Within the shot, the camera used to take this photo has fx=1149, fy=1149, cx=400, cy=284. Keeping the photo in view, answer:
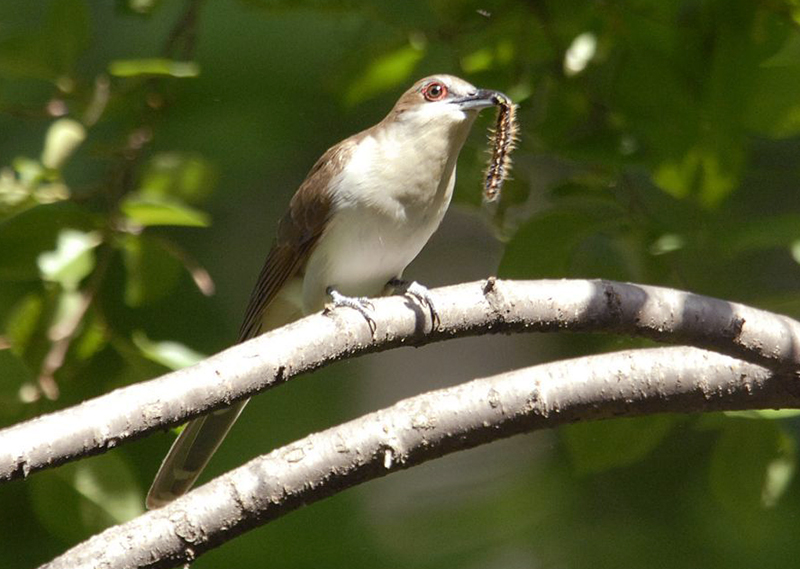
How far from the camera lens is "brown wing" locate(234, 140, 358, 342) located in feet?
11.5

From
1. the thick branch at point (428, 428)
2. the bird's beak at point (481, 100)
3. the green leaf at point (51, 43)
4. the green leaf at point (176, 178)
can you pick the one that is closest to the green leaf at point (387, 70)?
the bird's beak at point (481, 100)

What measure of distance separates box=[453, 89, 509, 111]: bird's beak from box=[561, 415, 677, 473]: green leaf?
872 mm

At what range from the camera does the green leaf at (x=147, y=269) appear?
2980 millimetres

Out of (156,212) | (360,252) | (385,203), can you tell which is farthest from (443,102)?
(156,212)

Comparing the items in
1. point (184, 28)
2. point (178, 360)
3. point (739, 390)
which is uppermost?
point (184, 28)

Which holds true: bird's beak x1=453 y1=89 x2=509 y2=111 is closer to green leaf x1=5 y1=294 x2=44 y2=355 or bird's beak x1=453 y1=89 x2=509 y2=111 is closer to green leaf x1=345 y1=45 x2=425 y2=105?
green leaf x1=345 y1=45 x2=425 y2=105

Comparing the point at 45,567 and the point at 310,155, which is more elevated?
the point at 310,155

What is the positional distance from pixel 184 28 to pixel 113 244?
0.85 metres

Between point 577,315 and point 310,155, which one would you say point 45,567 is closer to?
point 577,315

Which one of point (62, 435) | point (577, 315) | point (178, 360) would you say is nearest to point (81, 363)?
point (178, 360)

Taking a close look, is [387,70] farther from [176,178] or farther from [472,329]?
[472,329]

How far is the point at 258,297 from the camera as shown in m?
3.58

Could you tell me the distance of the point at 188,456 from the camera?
10.2 feet

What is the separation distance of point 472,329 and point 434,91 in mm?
1049
